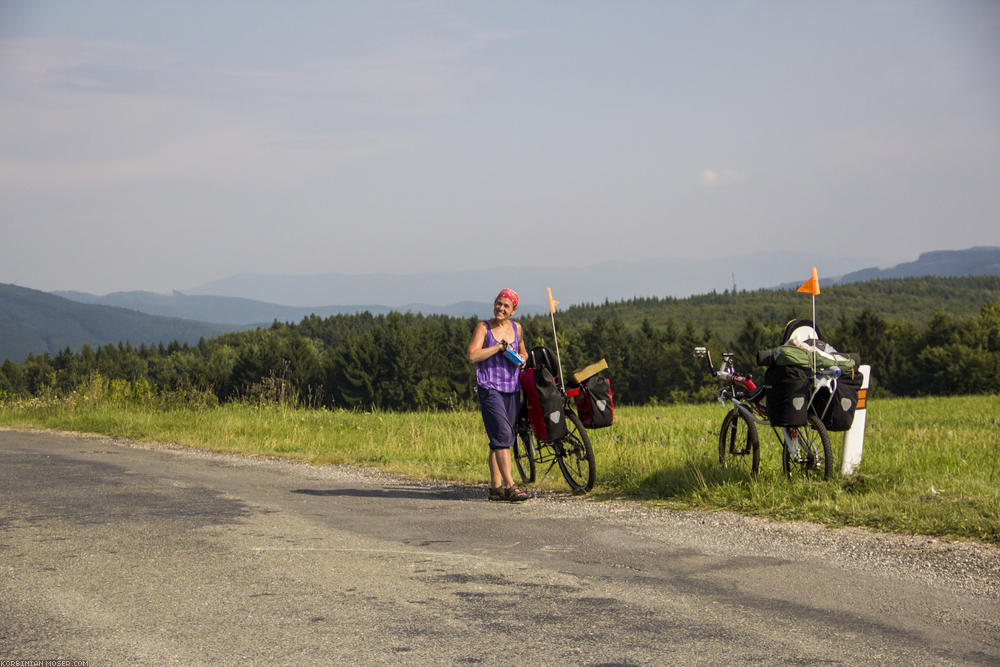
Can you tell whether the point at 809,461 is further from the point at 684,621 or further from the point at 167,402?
the point at 167,402

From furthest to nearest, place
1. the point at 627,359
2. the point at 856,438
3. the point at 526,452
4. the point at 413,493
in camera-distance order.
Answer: the point at 627,359
the point at 526,452
the point at 413,493
the point at 856,438

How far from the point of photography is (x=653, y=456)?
32.3ft

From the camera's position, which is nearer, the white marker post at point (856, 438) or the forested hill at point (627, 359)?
the white marker post at point (856, 438)

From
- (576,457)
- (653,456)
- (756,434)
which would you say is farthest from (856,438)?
(576,457)

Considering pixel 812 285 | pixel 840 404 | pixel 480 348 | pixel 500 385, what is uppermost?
pixel 812 285

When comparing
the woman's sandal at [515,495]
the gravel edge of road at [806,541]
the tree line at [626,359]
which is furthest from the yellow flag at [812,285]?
the tree line at [626,359]

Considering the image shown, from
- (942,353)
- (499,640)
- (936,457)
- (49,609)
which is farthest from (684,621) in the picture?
(942,353)

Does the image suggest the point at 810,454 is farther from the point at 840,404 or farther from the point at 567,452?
the point at 567,452

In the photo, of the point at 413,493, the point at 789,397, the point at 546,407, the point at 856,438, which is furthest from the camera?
the point at 413,493

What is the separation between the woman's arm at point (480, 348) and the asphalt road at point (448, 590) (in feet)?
4.61

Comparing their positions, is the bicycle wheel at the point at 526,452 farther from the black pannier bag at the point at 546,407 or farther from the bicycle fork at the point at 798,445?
the bicycle fork at the point at 798,445

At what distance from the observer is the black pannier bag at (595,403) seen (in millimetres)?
8484

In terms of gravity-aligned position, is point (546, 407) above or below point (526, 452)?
above

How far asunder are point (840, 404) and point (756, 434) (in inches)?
36.2
